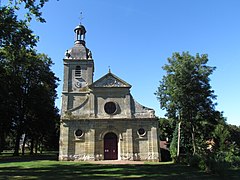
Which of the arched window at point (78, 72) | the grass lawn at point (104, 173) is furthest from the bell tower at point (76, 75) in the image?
the grass lawn at point (104, 173)

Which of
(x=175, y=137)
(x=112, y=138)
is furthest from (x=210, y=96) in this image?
(x=112, y=138)

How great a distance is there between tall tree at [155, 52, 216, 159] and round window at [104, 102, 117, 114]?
201 inches

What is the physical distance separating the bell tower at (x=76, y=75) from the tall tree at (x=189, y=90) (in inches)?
369

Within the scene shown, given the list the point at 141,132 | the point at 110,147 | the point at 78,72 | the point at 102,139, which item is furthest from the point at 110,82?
the point at 110,147

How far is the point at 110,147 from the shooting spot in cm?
2422

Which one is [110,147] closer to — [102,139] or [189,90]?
[102,139]

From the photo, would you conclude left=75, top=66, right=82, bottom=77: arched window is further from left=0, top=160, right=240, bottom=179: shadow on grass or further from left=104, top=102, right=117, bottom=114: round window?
left=0, top=160, right=240, bottom=179: shadow on grass

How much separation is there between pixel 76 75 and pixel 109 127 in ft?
26.5

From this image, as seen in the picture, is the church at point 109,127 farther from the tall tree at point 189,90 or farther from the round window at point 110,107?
the tall tree at point 189,90

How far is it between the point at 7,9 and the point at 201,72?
714 inches

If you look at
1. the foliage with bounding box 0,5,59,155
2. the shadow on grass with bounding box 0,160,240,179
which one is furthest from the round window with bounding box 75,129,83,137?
the foliage with bounding box 0,5,59,155

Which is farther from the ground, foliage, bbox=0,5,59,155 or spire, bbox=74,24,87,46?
spire, bbox=74,24,87,46

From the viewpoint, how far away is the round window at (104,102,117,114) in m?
24.9

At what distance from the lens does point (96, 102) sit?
82.1 feet
